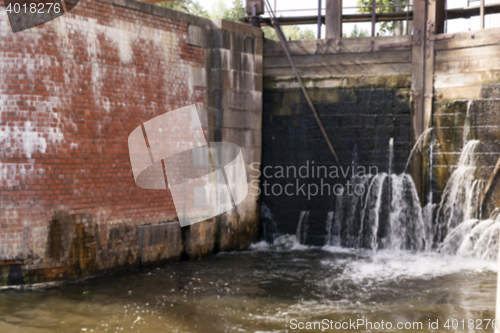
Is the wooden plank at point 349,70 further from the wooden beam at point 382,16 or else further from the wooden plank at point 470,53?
the wooden beam at point 382,16

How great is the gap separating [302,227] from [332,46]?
3.92 m

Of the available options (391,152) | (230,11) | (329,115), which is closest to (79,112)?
(329,115)

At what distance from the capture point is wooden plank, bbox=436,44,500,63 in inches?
377

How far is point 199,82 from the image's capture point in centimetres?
995

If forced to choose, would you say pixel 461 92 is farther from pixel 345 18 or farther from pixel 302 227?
pixel 302 227

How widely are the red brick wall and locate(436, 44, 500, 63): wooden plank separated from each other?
17.1 feet

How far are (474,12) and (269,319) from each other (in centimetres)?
858

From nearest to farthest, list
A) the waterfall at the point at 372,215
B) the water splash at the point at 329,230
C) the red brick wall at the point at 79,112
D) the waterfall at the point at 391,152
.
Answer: the red brick wall at the point at 79,112
the waterfall at the point at 391,152
the waterfall at the point at 372,215
the water splash at the point at 329,230

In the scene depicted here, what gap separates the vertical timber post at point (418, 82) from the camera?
10.2m

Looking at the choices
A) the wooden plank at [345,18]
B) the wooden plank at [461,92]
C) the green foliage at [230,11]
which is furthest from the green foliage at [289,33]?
the wooden plank at [461,92]

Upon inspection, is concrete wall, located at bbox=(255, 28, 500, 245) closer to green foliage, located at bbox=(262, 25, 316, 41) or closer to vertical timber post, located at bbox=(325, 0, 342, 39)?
vertical timber post, located at bbox=(325, 0, 342, 39)

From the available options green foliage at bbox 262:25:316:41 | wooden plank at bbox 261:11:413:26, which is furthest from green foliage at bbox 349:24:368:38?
wooden plank at bbox 261:11:413:26

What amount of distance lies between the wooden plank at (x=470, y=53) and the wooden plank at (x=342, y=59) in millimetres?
652

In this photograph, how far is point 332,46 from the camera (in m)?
11.0
